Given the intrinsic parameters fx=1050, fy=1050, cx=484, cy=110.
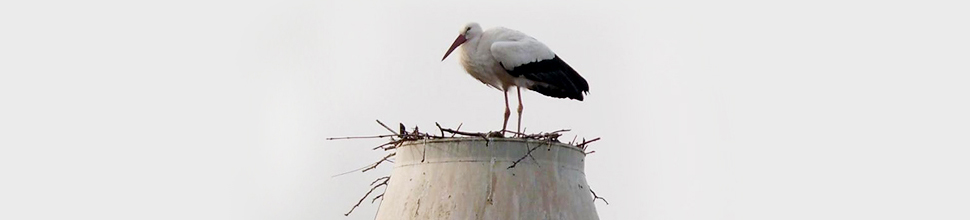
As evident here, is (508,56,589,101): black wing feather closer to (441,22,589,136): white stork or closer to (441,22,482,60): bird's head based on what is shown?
(441,22,589,136): white stork

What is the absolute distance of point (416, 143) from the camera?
7.99 metres

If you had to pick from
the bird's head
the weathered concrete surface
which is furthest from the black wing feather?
the weathered concrete surface

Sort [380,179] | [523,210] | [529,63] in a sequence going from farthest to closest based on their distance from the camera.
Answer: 1. [529,63]
2. [380,179]
3. [523,210]

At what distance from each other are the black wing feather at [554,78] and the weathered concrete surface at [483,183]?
4.88 feet

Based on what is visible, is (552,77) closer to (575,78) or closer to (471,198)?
(575,78)

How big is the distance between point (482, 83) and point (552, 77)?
2.54 ft

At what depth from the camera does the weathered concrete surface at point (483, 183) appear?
24.7ft

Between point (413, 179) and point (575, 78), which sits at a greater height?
point (575, 78)

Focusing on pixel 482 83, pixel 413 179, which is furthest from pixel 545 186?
pixel 482 83

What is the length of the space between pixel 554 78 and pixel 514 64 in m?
0.45

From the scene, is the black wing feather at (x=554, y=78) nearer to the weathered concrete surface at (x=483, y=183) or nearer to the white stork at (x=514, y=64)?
the white stork at (x=514, y=64)

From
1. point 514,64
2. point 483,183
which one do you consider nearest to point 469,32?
point 514,64

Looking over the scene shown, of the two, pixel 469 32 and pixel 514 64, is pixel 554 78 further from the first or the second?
pixel 469 32

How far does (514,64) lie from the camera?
364 inches
